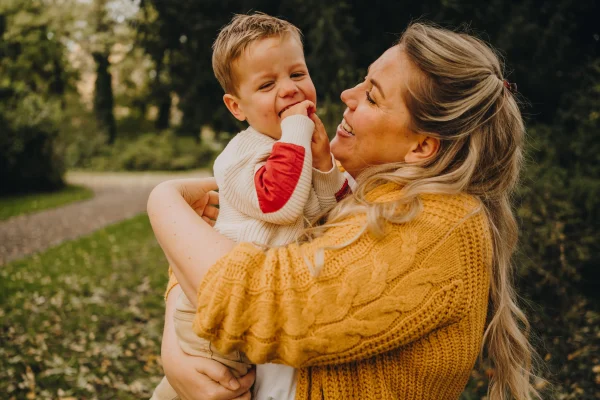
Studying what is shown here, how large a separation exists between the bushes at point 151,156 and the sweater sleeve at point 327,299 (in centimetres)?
2370

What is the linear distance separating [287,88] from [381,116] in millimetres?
453

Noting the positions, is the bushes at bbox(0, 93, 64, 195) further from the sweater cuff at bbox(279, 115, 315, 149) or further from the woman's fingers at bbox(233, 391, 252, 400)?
the woman's fingers at bbox(233, 391, 252, 400)

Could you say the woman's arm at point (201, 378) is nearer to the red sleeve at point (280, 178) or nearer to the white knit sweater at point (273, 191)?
the white knit sweater at point (273, 191)

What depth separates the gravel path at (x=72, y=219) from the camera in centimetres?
970

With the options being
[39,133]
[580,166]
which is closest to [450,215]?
[580,166]

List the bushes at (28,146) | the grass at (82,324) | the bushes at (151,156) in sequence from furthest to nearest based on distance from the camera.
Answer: the bushes at (151,156)
the bushes at (28,146)
the grass at (82,324)

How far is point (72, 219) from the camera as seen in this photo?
12.4 m

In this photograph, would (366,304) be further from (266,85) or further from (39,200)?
(39,200)

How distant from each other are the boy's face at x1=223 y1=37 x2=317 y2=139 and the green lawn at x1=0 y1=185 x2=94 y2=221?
38.9 ft

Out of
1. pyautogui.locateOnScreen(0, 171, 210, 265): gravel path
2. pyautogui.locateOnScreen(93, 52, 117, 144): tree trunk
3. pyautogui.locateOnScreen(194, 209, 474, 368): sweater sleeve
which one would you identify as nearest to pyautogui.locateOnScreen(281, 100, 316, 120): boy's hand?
pyautogui.locateOnScreen(194, 209, 474, 368): sweater sleeve

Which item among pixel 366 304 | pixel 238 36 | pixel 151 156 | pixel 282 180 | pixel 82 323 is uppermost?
pixel 238 36

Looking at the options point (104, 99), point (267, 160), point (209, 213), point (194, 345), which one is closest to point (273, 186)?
point (267, 160)

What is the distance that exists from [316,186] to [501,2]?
457 cm

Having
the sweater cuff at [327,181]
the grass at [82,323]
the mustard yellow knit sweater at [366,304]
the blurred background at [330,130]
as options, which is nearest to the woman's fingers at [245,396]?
the mustard yellow knit sweater at [366,304]
